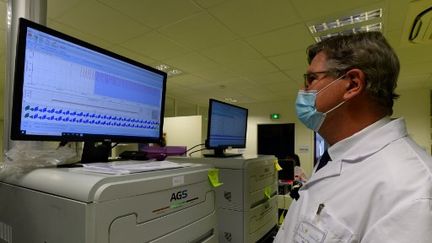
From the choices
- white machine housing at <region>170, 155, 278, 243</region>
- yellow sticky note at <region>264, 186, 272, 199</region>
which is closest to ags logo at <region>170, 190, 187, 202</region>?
white machine housing at <region>170, 155, 278, 243</region>

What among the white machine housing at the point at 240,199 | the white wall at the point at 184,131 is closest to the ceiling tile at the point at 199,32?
the white wall at the point at 184,131

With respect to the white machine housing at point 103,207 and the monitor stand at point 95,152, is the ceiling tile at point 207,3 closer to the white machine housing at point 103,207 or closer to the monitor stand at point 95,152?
the monitor stand at point 95,152

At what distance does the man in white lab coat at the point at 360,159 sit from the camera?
0.54m

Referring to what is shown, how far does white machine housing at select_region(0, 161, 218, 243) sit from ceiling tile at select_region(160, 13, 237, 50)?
219 cm

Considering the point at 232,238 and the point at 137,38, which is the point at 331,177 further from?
the point at 137,38

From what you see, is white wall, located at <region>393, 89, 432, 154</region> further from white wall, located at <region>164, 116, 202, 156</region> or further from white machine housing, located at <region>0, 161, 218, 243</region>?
white machine housing, located at <region>0, 161, 218, 243</region>

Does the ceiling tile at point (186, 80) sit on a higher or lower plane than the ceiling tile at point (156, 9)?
lower

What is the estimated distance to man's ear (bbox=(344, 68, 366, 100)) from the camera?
0.80 meters

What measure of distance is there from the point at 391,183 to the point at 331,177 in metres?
0.19

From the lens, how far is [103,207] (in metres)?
0.51

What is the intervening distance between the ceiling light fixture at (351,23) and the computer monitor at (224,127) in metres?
1.44

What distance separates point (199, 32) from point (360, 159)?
99.5 inches

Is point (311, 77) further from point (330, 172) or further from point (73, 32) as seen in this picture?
point (73, 32)

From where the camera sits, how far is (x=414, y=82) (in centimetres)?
513
